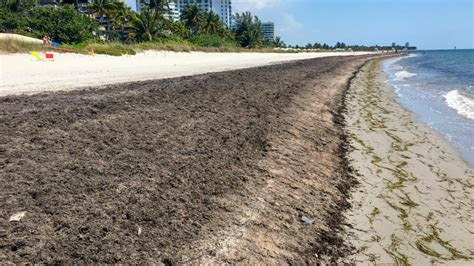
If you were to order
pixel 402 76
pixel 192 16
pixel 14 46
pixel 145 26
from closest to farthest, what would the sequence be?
pixel 14 46, pixel 402 76, pixel 145 26, pixel 192 16

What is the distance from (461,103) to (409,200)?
1171 centimetres

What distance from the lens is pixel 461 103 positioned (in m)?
14.7

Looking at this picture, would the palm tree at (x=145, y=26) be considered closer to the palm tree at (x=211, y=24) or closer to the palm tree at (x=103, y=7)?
the palm tree at (x=103, y=7)

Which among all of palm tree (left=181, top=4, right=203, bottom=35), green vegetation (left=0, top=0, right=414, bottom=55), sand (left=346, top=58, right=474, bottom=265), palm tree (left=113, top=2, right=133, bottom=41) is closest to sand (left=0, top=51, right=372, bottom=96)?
sand (left=346, top=58, right=474, bottom=265)

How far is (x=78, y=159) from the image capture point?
4.71 metres

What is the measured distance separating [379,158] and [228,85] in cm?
651

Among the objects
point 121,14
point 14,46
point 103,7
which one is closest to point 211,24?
point 121,14

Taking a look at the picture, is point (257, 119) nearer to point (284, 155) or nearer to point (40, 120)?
point (284, 155)

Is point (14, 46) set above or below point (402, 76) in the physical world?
above

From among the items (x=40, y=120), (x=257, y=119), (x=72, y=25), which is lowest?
(x=257, y=119)

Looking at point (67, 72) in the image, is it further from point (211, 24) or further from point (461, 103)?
point (211, 24)

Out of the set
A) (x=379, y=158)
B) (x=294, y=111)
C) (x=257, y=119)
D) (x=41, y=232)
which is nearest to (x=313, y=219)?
(x=41, y=232)

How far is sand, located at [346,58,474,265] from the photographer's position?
4145 mm

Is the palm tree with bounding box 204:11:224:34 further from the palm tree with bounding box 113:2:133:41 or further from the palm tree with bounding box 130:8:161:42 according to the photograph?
the palm tree with bounding box 130:8:161:42
